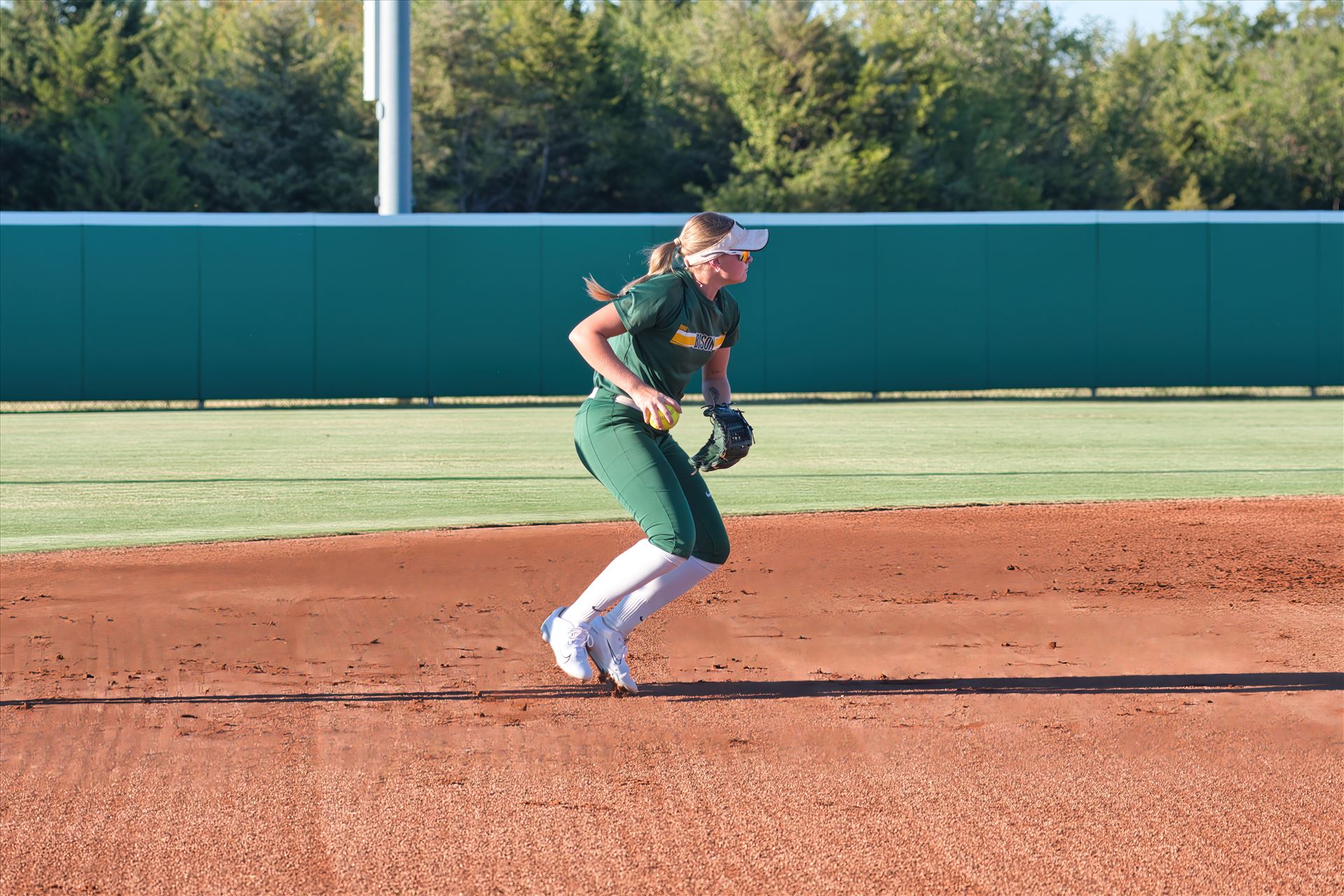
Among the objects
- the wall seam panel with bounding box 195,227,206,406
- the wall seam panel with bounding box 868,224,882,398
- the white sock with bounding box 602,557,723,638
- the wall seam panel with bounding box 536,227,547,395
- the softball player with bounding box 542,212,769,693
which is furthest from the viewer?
the wall seam panel with bounding box 868,224,882,398

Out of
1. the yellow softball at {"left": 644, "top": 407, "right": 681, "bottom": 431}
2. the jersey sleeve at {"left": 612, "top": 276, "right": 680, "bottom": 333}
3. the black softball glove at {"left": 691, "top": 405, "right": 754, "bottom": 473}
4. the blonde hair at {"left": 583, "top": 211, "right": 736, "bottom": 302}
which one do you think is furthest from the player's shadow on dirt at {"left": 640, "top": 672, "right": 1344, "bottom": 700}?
the blonde hair at {"left": 583, "top": 211, "right": 736, "bottom": 302}

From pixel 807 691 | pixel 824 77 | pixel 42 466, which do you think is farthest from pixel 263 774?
pixel 824 77

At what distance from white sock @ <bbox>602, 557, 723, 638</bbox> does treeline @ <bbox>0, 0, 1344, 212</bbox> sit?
38.2 m

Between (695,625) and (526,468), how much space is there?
7040 mm

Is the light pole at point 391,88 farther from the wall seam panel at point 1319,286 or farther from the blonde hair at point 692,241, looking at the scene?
the blonde hair at point 692,241

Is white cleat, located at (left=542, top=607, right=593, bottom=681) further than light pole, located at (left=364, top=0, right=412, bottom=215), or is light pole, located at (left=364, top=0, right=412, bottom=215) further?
light pole, located at (left=364, top=0, right=412, bottom=215)

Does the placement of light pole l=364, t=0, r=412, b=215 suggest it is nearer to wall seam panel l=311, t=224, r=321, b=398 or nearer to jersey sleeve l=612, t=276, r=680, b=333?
wall seam panel l=311, t=224, r=321, b=398

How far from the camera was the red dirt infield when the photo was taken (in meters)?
3.43

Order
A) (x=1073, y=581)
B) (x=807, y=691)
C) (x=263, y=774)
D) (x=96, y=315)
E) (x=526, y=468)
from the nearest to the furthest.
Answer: (x=263, y=774) → (x=807, y=691) → (x=1073, y=581) → (x=526, y=468) → (x=96, y=315)

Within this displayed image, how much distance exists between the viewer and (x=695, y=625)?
20.9 ft

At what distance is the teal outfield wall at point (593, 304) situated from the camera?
21.5m

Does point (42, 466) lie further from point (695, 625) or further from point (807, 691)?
point (807, 691)

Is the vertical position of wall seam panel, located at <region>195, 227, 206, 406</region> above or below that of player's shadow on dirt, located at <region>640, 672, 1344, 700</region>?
above

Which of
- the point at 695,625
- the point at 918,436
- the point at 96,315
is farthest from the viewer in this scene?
the point at 96,315
